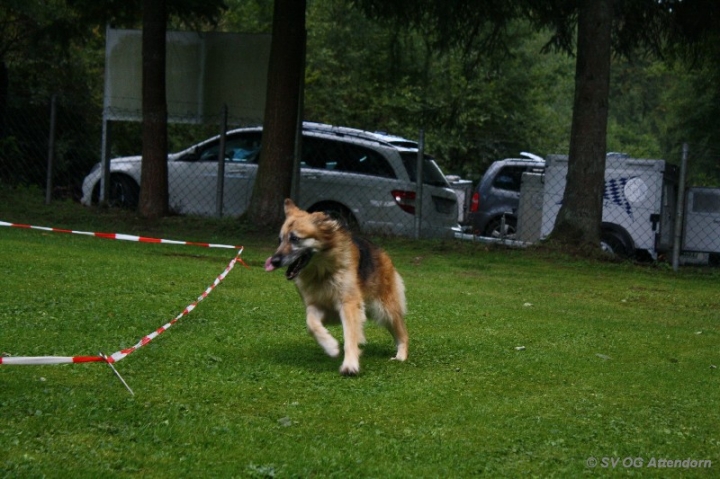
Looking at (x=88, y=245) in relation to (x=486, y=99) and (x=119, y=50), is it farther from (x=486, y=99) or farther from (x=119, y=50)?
(x=486, y=99)

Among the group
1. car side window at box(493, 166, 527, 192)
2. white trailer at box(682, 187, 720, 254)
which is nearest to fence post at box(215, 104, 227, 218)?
car side window at box(493, 166, 527, 192)

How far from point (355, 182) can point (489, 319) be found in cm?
865

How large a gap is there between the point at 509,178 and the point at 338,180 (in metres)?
5.39

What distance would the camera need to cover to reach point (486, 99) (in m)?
42.2

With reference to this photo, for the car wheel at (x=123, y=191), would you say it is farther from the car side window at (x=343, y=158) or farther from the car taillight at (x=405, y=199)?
the car taillight at (x=405, y=199)

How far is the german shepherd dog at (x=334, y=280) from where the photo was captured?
7.27 meters

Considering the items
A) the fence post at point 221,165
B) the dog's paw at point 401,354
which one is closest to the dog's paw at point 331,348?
the dog's paw at point 401,354

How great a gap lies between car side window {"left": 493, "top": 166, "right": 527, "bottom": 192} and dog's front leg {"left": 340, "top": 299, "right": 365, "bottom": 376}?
15674mm

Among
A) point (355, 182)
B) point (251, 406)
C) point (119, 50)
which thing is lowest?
point (251, 406)

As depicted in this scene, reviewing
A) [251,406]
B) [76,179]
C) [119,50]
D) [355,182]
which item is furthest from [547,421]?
[76,179]

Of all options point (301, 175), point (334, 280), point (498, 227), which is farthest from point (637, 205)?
point (334, 280)

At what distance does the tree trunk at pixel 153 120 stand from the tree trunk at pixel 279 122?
6.43 feet

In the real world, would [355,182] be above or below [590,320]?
above

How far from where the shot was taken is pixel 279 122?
18.3 m
